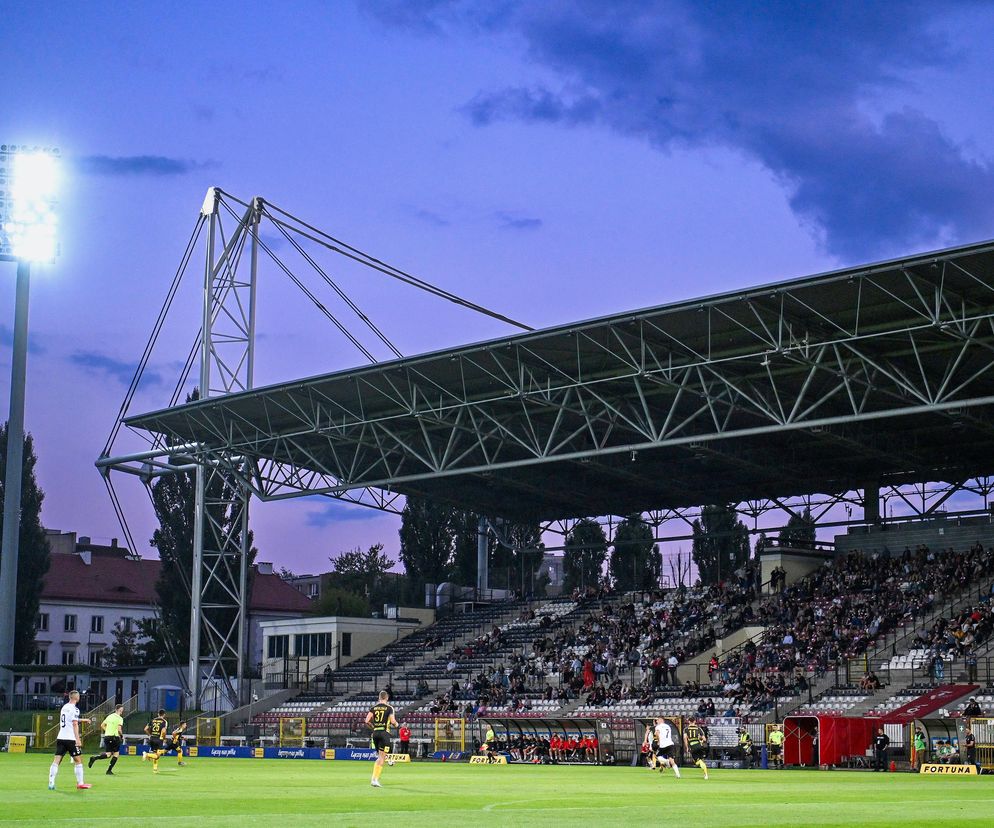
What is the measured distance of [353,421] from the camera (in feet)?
175

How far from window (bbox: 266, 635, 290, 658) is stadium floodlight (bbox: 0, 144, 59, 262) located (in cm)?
2361

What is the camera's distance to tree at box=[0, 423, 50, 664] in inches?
3103

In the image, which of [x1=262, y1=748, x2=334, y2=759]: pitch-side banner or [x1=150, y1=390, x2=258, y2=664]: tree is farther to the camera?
[x1=150, y1=390, x2=258, y2=664]: tree

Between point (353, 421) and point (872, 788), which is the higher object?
point (353, 421)

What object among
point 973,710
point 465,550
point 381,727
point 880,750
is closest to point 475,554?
point 465,550

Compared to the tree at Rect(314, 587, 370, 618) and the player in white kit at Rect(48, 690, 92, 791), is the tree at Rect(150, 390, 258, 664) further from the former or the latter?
the player in white kit at Rect(48, 690, 92, 791)

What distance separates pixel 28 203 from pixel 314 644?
26.1m

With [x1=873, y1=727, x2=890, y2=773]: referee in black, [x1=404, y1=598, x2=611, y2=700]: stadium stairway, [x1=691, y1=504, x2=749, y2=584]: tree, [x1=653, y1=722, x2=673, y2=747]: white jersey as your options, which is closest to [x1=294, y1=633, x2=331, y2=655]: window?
[x1=404, y1=598, x2=611, y2=700]: stadium stairway

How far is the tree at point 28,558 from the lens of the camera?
78.8 m

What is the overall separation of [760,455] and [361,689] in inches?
879

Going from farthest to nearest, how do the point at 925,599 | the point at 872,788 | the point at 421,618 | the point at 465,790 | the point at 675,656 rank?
the point at 421,618
the point at 675,656
the point at 925,599
the point at 872,788
the point at 465,790

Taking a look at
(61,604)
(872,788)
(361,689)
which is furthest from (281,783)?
(61,604)

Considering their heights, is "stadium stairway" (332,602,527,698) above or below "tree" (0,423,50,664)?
below

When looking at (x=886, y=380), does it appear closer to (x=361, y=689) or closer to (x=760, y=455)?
(x=760, y=455)
